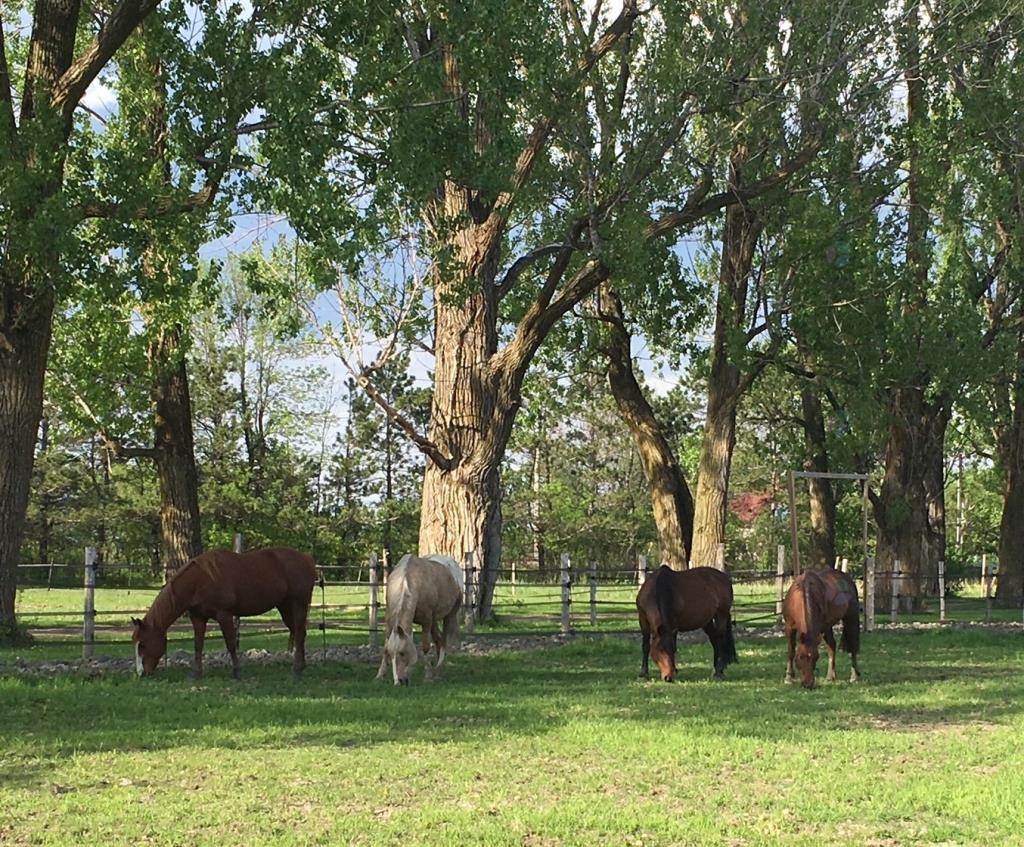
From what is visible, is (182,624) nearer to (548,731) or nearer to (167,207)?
(167,207)

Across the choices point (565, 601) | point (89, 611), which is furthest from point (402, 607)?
point (565, 601)

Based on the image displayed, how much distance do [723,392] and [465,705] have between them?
1452 centimetres

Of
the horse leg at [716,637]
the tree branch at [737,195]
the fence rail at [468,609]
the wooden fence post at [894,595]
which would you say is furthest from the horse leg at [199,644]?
the wooden fence post at [894,595]

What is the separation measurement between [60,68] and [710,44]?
9902 millimetres

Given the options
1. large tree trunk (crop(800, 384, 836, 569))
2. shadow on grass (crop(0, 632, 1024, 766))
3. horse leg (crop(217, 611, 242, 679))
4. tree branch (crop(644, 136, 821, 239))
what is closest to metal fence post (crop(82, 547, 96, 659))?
shadow on grass (crop(0, 632, 1024, 766))

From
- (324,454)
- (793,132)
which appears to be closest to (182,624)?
(793,132)

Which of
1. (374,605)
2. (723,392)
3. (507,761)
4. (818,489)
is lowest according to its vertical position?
(507,761)

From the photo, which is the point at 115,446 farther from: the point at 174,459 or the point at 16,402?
the point at 16,402

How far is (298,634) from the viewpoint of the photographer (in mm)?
13594

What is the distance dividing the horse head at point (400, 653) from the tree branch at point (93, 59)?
7.22m

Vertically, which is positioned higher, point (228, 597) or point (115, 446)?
point (115, 446)

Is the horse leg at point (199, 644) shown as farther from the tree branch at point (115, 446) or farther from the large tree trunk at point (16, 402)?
the tree branch at point (115, 446)

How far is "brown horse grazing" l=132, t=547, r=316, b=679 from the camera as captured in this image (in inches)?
504

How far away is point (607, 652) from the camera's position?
661 inches
